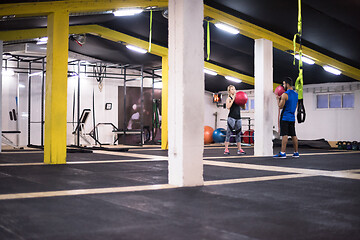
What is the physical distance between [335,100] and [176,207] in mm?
13520

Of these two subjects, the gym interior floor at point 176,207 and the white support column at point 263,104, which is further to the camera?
the white support column at point 263,104

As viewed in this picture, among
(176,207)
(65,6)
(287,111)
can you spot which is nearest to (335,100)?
(287,111)

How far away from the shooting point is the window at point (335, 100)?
14641mm

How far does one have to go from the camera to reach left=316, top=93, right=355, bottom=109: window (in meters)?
14.6

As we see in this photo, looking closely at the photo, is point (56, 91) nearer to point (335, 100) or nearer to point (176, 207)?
point (176, 207)

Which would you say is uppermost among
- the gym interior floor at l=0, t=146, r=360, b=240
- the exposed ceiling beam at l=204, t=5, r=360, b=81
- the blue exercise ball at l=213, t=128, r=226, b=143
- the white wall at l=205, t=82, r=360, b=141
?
the exposed ceiling beam at l=204, t=5, r=360, b=81

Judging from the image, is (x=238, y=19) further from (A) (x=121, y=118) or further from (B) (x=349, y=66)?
(A) (x=121, y=118)

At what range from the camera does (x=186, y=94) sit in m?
4.39

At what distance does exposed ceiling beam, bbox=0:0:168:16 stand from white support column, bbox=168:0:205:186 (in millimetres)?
3700

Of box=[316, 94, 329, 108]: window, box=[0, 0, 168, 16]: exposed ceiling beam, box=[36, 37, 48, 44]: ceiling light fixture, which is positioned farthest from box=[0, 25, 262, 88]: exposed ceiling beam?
box=[316, 94, 329, 108]: window

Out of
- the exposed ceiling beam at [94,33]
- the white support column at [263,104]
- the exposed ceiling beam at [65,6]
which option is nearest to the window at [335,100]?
the white support column at [263,104]

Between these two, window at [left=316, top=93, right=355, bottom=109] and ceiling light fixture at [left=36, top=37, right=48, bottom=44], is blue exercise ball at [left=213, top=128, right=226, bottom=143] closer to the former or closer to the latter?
window at [left=316, top=93, right=355, bottom=109]

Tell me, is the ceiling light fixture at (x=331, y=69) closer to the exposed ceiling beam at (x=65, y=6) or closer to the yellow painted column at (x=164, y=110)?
the yellow painted column at (x=164, y=110)

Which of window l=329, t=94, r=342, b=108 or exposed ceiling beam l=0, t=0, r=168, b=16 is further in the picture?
window l=329, t=94, r=342, b=108
